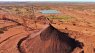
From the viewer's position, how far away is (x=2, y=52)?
15.7 m

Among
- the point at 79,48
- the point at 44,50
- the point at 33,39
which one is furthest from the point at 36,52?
the point at 79,48

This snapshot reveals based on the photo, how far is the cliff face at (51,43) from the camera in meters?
9.71

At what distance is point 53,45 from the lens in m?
9.89

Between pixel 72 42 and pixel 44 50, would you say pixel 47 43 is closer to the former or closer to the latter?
pixel 44 50

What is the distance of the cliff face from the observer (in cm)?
971

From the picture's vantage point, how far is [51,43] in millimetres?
9984

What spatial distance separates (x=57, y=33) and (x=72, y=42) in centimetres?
84

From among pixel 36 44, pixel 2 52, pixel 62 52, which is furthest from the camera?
pixel 2 52

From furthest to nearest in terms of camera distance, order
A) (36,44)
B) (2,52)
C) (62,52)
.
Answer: (2,52) → (36,44) → (62,52)

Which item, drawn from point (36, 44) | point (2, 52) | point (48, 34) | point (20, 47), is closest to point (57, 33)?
point (48, 34)

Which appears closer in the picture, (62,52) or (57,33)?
(62,52)

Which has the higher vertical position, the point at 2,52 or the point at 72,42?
the point at 72,42

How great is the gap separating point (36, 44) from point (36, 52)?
48 cm

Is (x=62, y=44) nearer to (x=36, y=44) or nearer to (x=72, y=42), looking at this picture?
(x=72, y=42)
